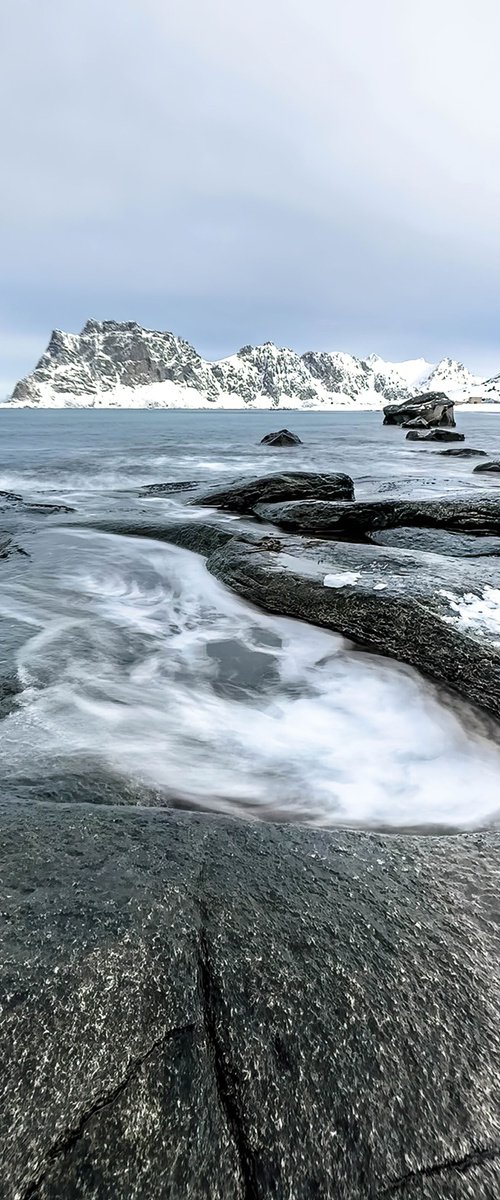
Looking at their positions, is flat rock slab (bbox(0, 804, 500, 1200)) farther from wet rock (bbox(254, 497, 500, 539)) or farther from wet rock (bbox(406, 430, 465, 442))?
wet rock (bbox(406, 430, 465, 442))

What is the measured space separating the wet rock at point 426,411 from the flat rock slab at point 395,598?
47042mm

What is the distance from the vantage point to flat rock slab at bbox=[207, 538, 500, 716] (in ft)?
15.4

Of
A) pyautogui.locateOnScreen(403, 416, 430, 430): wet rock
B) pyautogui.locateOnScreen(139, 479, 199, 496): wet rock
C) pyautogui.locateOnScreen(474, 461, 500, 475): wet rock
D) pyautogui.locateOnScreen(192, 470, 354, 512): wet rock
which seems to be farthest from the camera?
pyautogui.locateOnScreen(403, 416, 430, 430): wet rock

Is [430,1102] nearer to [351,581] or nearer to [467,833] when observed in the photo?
[467,833]

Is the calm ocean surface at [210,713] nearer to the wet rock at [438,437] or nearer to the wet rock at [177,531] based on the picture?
the wet rock at [177,531]

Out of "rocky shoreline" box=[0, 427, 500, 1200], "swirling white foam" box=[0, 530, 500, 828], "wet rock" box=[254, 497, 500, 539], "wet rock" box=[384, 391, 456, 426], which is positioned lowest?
"swirling white foam" box=[0, 530, 500, 828]

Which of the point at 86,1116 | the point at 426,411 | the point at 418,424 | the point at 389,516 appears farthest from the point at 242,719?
the point at 426,411

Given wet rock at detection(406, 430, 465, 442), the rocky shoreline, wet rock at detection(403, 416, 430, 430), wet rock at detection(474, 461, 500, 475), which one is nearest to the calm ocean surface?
the rocky shoreline

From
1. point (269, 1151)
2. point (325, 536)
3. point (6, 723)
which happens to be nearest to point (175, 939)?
point (269, 1151)

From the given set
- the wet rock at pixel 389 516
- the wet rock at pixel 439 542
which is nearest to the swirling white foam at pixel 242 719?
the wet rock at pixel 439 542

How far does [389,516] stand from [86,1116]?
8862mm

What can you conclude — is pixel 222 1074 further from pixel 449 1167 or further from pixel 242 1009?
pixel 449 1167

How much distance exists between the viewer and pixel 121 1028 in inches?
67.9

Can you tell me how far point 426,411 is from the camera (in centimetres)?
5138
